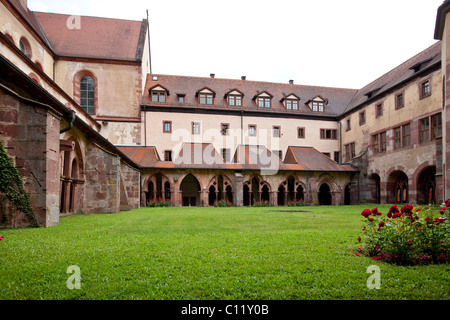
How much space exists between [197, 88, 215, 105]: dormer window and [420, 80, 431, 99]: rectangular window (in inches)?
766

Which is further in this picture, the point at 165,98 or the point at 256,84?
the point at 256,84

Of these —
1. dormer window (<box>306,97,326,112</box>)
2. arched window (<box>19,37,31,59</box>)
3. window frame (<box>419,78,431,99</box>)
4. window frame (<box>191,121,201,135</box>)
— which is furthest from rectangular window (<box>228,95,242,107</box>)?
arched window (<box>19,37,31,59</box>)

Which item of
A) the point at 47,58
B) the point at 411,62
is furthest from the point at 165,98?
the point at 411,62

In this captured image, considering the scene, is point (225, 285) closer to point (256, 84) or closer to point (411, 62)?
point (411, 62)

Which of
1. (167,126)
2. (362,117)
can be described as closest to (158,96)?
(167,126)

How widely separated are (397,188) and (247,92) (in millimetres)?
19162

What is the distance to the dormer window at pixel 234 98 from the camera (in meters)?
33.5

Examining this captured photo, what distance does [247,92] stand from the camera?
35.8 m

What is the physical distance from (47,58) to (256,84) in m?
22.8

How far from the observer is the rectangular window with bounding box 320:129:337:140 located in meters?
35.3

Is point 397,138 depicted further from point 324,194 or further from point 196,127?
point 196,127

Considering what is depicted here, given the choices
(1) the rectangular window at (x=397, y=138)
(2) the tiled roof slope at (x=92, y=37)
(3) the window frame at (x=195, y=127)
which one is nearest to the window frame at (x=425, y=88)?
(1) the rectangular window at (x=397, y=138)

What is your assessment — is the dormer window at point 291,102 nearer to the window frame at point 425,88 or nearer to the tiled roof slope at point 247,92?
the tiled roof slope at point 247,92
